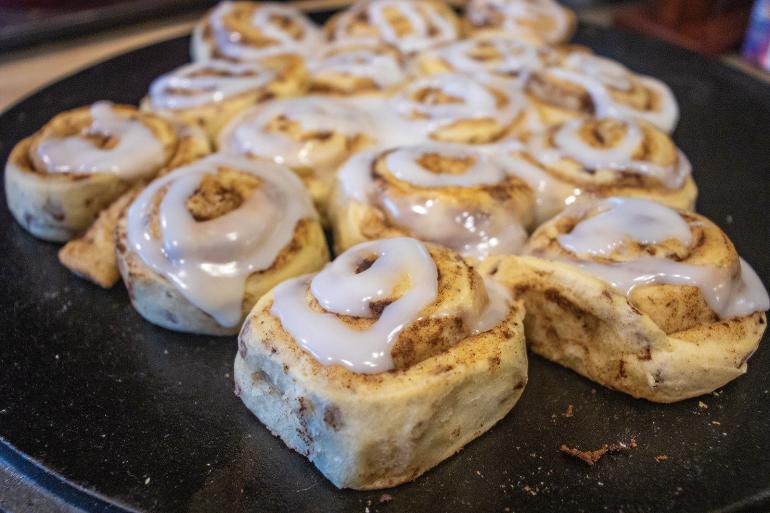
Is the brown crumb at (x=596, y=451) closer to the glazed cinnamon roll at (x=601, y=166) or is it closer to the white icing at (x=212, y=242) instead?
the glazed cinnamon roll at (x=601, y=166)

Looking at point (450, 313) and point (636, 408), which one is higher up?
point (450, 313)

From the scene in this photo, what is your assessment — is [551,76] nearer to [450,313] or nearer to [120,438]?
[450,313]

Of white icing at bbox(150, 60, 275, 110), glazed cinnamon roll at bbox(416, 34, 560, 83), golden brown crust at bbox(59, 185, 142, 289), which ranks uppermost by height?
white icing at bbox(150, 60, 275, 110)

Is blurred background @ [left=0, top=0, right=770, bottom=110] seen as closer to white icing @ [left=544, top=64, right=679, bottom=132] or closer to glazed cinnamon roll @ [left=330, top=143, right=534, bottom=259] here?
white icing @ [left=544, top=64, right=679, bottom=132]

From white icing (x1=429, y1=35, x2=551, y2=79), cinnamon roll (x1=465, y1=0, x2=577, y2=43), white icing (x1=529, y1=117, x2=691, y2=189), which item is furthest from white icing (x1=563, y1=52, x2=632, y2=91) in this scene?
white icing (x1=529, y1=117, x2=691, y2=189)

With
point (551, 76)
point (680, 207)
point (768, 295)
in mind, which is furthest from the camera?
point (551, 76)

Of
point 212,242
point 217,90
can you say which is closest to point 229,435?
point 212,242

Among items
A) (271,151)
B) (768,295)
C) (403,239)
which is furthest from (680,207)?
(271,151)
